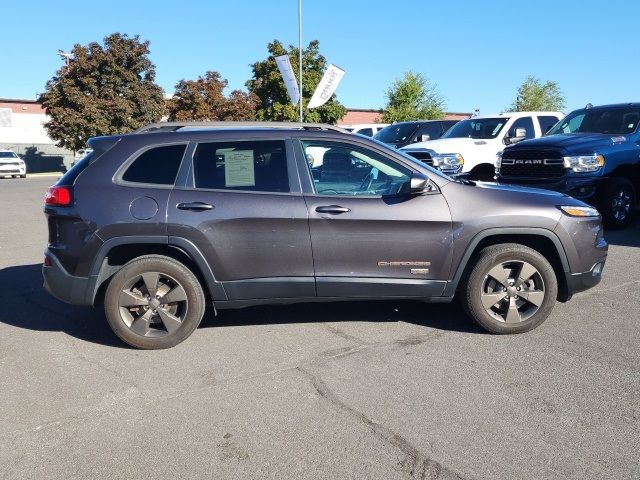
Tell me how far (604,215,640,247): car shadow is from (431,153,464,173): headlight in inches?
118

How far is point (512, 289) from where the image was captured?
187 inches

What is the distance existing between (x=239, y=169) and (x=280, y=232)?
0.64 metres

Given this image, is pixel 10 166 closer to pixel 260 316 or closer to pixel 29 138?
pixel 29 138

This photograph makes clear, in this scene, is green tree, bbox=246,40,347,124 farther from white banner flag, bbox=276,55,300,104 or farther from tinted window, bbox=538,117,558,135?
tinted window, bbox=538,117,558,135

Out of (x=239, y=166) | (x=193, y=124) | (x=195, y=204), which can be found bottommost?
(x=195, y=204)

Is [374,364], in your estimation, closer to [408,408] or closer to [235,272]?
[408,408]

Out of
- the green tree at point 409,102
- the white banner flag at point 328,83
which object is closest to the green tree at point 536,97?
the green tree at point 409,102

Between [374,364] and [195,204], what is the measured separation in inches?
74.4

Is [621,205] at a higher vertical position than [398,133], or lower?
lower

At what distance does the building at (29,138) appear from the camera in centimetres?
4722

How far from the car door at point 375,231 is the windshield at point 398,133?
404 inches

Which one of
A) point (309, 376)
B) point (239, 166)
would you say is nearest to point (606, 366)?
point (309, 376)

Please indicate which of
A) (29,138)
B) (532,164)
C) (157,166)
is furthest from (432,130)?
(29,138)

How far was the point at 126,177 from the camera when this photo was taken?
181 inches
